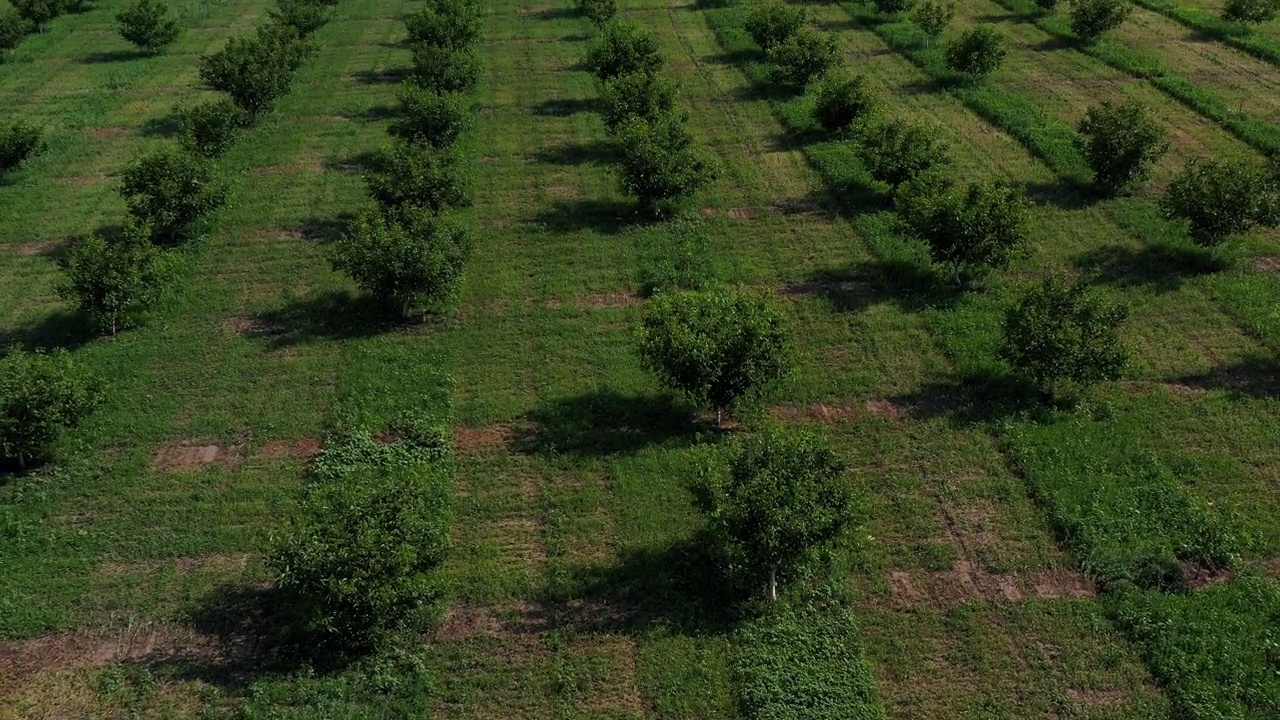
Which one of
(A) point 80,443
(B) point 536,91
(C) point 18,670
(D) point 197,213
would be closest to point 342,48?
(B) point 536,91

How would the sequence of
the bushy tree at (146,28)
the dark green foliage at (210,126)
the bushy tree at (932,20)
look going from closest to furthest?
the dark green foliage at (210,126) < the bushy tree at (932,20) < the bushy tree at (146,28)

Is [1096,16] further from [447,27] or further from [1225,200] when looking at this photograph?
[447,27]

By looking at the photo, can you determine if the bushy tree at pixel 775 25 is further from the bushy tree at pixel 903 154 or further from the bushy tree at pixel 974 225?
the bushy tree at pixel 974 225

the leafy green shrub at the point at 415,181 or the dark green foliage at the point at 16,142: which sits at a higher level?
the leafy green shrub at the point at 415,181

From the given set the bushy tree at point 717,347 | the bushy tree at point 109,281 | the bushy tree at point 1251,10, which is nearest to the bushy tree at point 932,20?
the bushy tree at point 1251,10

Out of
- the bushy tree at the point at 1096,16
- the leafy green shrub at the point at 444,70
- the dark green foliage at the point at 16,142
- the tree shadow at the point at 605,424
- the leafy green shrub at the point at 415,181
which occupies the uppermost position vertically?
the bushy tree at the point at 1096,16

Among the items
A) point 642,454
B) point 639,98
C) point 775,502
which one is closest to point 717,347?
point 642,454

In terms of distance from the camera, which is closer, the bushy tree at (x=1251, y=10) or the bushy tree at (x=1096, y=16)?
the bushy tree at (x=1096, y=16)
